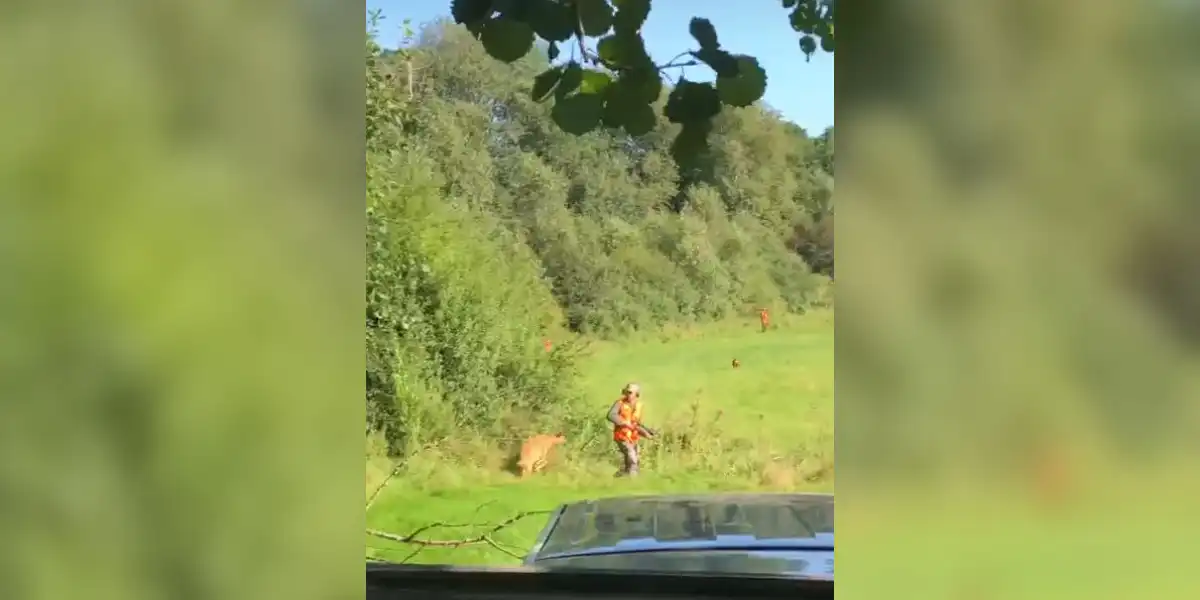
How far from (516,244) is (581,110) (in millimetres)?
907

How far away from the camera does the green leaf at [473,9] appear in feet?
1.93

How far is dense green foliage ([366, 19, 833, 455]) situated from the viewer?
1.31 m

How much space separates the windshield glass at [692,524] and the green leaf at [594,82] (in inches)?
18.6

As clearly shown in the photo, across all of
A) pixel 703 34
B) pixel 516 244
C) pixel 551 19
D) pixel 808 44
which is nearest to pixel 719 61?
pixel 703 34

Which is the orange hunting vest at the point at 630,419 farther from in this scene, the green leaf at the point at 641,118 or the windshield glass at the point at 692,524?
the green leaf at the point at 641,118

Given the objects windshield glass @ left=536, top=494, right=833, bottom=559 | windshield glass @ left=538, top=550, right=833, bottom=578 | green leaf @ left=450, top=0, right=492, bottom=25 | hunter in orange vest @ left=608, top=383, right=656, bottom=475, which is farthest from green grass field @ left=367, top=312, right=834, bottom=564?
green leaf @ left=450, top=0, right=492, bottom=25

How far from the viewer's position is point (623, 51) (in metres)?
0.61

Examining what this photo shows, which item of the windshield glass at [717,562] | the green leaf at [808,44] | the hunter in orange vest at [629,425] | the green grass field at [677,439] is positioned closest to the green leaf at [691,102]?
the green leaf at [808,44]

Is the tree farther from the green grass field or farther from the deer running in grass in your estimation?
the deer running in grass
